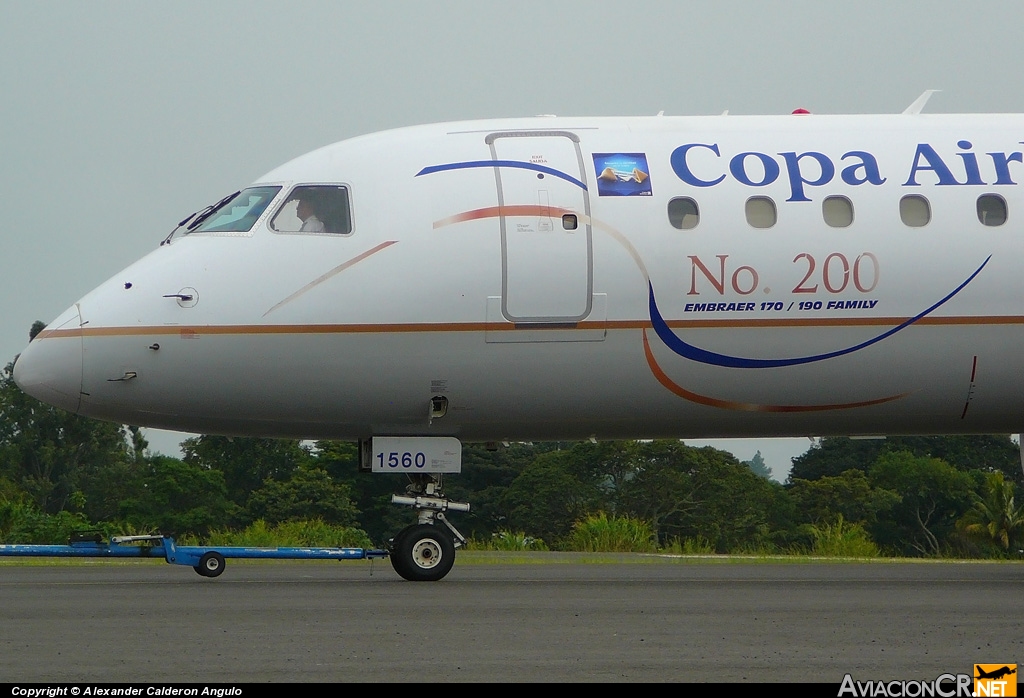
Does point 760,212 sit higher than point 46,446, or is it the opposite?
point 46,446

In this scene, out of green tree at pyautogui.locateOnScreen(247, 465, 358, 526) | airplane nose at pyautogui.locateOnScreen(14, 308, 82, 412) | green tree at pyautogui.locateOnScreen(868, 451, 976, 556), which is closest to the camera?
airplane nose at pyautogui.locateOnScreen(14, 308, 82, 412)

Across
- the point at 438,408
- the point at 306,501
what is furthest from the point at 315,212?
the point at 306,501

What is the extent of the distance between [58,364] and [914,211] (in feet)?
29.2

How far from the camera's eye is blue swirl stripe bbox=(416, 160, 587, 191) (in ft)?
46.9

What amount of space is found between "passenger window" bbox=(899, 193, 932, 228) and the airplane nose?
28.0 feet

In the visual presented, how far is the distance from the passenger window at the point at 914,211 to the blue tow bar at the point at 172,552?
21.3 ft

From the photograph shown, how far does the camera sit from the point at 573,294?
551 inches

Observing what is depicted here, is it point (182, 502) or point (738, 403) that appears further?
point (182, 502)

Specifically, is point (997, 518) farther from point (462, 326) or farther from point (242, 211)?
point (242, 211)

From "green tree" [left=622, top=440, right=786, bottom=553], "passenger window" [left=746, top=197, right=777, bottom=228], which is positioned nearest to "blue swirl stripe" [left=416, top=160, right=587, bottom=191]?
"passenger window" [left=746, top=197, right=777, bottom=228]

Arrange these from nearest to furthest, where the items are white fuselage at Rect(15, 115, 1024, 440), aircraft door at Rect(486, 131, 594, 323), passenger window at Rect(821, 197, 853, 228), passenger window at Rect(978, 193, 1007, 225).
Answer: white fuselage at Rect(15, 115, 1024, 440) → aircraft door at Rect(486, 131, 594, 323) → passenger window at Rect(821, 197, 853, 228) → passenger window at Rect(978, 193, 1007, 225)

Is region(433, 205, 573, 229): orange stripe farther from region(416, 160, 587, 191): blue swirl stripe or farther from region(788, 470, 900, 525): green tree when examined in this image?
region(788, 470, 900, 525): green tree

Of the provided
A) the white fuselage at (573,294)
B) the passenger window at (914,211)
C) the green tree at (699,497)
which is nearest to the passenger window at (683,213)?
the white fuselage at (573,294)

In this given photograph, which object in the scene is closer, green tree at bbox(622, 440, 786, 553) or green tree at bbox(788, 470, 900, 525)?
green tree at bbox(622, 440, 786, 553)
